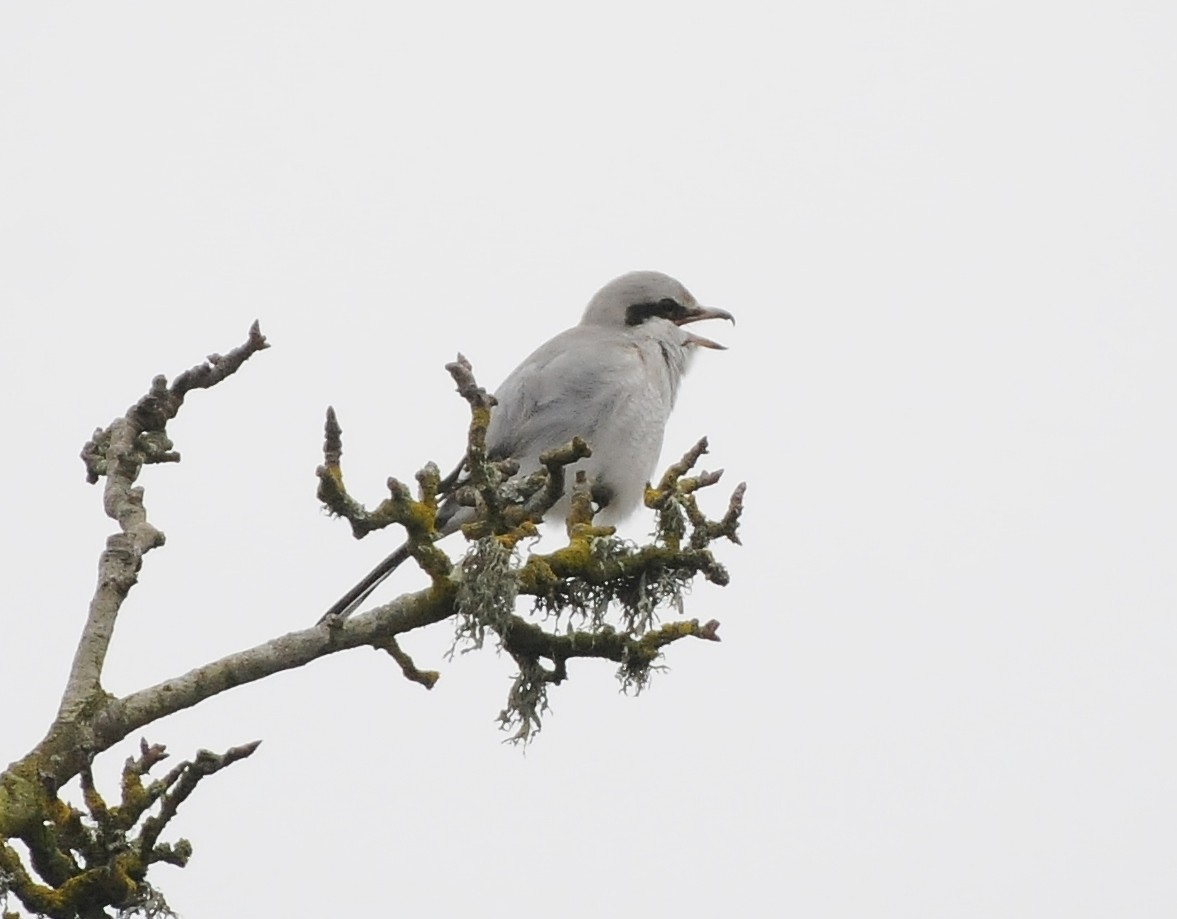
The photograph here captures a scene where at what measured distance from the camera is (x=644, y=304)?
245 inches

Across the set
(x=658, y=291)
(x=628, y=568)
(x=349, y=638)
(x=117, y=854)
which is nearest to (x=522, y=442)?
(x=658, y=291)

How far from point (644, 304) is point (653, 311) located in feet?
0.15

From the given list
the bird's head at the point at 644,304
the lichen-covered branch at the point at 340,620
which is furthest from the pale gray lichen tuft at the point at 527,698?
the bird's head at the point at 644,304

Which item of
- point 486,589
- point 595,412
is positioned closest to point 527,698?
point 486,589

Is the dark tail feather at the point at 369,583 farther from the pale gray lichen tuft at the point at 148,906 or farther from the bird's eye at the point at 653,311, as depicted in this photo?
the bird's eye at the point at 653,311

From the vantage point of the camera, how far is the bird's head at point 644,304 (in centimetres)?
621

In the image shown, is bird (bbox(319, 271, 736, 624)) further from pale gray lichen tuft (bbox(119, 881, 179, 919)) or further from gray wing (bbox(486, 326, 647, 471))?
pale gray lichen tuft (bbox(119, 881, 179, 919))

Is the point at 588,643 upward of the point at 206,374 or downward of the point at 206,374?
downward

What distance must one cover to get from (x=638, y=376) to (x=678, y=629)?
226 centimetres

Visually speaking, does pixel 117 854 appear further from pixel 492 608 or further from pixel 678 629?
pixel 678 629

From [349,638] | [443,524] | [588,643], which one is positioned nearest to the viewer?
[349,638]

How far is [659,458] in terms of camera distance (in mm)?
5562

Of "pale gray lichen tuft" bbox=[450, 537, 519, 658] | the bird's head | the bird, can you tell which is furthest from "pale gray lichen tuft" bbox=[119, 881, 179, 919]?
the bird's head

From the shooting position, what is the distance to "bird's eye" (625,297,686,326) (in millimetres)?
6195
